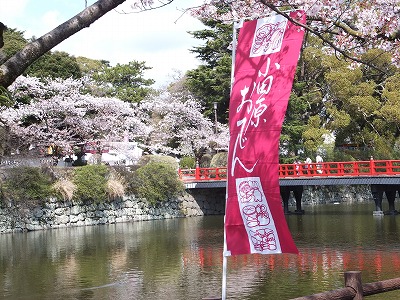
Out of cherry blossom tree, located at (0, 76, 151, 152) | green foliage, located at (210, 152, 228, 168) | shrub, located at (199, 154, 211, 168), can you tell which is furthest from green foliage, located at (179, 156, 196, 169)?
cherry blossom tree, located at (0, 76, 151, 152)

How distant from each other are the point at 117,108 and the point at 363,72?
39.3 feet

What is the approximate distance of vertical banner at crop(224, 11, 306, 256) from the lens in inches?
203

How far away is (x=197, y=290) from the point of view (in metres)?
11.1

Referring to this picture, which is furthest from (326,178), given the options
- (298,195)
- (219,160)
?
(219,160)

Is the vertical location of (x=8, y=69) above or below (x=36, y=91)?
below

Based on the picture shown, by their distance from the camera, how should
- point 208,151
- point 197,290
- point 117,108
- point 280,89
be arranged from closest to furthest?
point 280,89, point 197,290, point 117,108, point 208,151

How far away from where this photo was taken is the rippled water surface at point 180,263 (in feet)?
36.7

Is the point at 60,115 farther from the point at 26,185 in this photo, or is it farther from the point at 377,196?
the point at 377,196

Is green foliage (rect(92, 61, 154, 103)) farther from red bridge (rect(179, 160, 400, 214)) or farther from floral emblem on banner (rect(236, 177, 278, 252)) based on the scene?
floral emblem on banner (rect(236, 177, 278, 252))

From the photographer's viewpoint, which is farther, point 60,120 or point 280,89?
point 60,120

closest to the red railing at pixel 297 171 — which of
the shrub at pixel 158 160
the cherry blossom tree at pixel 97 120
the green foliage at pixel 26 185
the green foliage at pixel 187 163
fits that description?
the shrub at pixel 158 160

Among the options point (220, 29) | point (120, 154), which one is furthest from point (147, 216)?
point (220, 29)

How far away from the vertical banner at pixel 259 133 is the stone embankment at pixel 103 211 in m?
19.3

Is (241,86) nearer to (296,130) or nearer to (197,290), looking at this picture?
(197,290)
